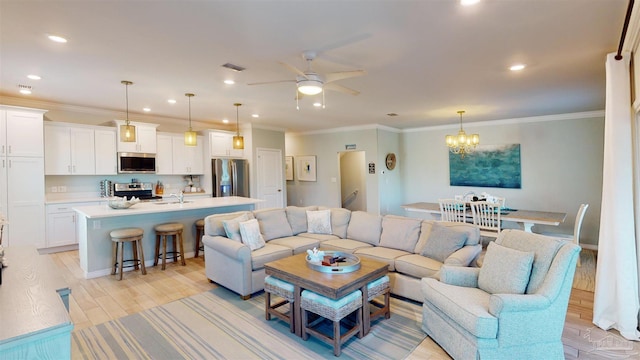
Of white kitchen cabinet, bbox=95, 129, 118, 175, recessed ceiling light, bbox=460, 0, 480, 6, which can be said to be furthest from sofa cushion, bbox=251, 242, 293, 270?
white kitchen cabinet, bbox=95, 129, 118, 175

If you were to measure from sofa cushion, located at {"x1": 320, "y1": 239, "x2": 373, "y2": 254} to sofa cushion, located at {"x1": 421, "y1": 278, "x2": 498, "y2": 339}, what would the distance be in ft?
4.20

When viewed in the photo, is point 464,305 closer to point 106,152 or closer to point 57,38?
point 57,38

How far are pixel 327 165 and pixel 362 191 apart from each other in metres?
1.69

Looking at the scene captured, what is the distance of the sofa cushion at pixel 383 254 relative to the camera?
11.2 ft

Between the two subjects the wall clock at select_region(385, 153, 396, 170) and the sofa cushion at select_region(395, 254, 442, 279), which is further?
the wall clock at select_region(385, 153, 396, 170)

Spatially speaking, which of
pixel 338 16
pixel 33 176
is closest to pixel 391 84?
pixel 338 16

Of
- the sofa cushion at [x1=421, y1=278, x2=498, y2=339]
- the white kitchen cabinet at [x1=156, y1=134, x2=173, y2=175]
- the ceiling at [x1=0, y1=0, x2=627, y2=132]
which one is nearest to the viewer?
the sofa cushion at [x1=421, y1=278, x2=498, y2=339]

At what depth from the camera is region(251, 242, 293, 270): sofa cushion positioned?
11.5 ft

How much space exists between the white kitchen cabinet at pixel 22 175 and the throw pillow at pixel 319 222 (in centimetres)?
438

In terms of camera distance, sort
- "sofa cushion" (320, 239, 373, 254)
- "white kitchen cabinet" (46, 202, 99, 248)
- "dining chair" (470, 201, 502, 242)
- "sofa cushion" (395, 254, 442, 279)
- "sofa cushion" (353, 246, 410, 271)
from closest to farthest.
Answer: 1. "sofa cushion" (395, 254, 442, 279)
2. "sofa cushion" (353, 246, 410, 271)
3. "sofa cushion" (320, 239, 373, 254)
4. "dining chair" (470, 201, 502, 242)
5. "white kitchen cabinet" (46, 202, 99, 248)

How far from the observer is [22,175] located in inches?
190

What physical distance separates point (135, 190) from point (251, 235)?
12.7 feet

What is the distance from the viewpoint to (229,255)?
351cm

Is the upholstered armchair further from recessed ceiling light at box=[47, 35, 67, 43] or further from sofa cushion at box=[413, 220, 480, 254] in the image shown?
recessed ceiling light at box=[47, 35, 67, 43]
